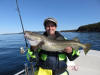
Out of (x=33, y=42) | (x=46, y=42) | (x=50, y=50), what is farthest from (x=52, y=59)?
(x=33, y=42)

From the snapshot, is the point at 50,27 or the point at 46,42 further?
the point at 50,27

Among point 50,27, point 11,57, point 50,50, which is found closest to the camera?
point 50,50

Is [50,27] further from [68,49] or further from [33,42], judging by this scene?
[68,49]

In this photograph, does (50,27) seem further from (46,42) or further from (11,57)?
(11,57)

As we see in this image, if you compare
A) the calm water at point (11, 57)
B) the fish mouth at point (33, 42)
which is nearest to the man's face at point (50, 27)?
the fish mouth at point (33, 42)

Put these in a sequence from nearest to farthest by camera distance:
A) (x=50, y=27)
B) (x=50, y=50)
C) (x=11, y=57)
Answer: (x=50, y=50) → (x=50, y=27) → (x=11, y=57)

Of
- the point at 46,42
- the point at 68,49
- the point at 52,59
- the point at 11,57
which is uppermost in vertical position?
the point at 46,42

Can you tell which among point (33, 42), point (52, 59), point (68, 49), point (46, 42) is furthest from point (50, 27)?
point (52, 59)

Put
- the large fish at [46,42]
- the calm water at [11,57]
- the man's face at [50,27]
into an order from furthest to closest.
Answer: the calm water at [11,57] → the man's face at [50,27] → the large fish at [46,42]

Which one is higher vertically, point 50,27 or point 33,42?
point 50,27

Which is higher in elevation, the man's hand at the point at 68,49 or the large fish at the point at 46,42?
the large fish at the point at 46,42

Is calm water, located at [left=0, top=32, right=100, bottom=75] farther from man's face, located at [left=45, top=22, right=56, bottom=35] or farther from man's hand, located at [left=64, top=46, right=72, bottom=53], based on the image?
man's face, located at [left=45, top=22, right=56, bottom=35]

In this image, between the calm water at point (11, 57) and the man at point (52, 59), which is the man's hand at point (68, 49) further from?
the calm water at point (11, 57)

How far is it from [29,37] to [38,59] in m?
0.71
